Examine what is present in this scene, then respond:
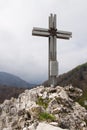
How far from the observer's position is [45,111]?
93.3 ft

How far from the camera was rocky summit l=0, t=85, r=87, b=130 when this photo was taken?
87.4 ft

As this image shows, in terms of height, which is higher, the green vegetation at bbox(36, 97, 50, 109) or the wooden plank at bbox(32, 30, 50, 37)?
the wooden plank at bbox(32, 30, 50, 37)

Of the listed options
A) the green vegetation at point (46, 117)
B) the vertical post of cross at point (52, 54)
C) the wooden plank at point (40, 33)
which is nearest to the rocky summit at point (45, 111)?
the green vegetation at point (46, 117)

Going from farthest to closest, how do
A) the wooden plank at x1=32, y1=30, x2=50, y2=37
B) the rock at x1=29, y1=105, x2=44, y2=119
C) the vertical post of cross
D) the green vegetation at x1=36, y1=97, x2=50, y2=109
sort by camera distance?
1. the wooden plank at x1=32, y1=30, x2=50, y2=37
2. the vertical post of cross
3. the green vegetation at x1=36, y1=97, x2=50, y2=109
4. the rock at x1=29, y1=105, x2=44, y2=119

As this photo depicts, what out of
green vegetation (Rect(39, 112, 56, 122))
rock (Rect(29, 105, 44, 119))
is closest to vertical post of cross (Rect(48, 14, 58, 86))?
rock (Rect(29, 105, 44, 119))

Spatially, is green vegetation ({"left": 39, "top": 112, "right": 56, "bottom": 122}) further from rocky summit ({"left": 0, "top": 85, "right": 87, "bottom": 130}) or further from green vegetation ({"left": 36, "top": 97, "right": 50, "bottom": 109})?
green vegetation ({"left": 36, "top": 97, "right": 50, "bottom": 109})

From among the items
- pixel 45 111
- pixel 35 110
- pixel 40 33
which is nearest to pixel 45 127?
pixel 35 110

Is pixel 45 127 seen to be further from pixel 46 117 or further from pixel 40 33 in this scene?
pixel 40 33

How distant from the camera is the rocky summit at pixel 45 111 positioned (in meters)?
26.6

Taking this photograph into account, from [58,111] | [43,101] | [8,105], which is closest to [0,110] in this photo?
[8,105]

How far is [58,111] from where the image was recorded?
93.7 feet

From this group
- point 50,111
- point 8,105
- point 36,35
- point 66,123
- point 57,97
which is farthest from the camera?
point 36,35

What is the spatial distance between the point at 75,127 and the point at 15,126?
4736 millimetres

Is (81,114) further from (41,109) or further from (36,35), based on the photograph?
(36,35)
